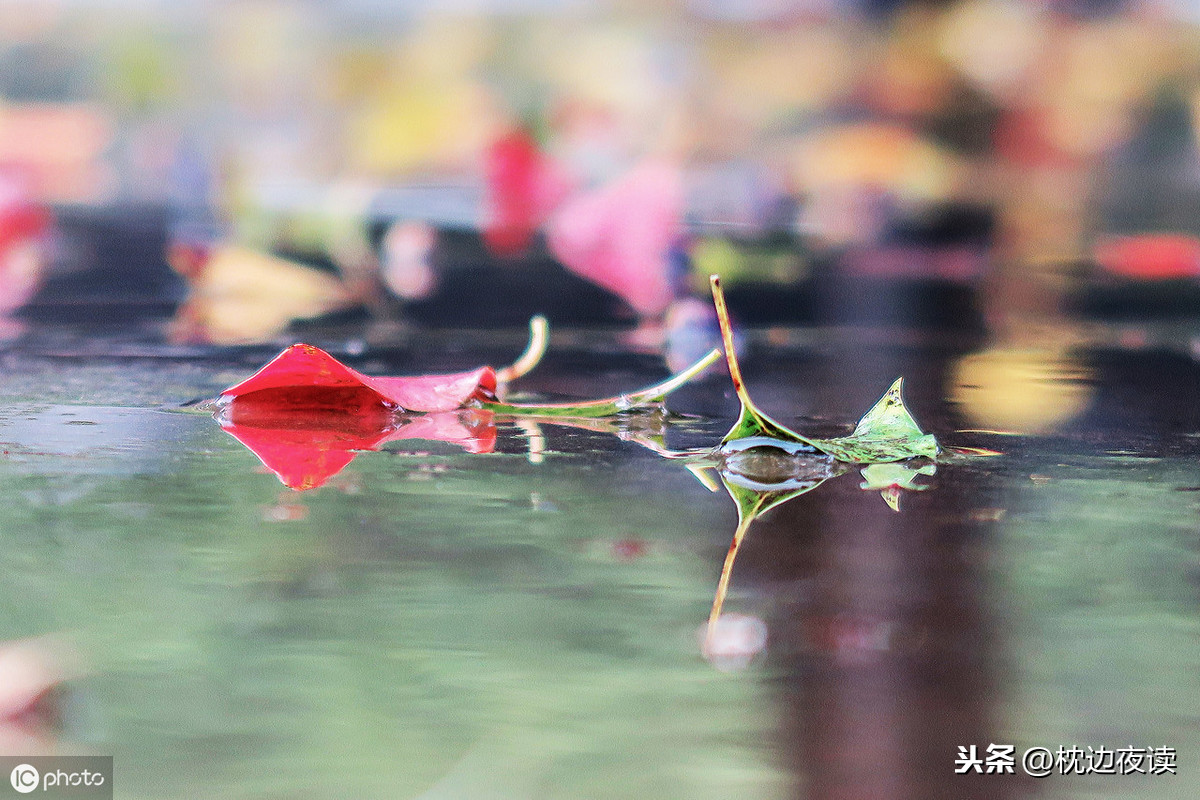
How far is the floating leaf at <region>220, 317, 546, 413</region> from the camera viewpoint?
1.44m

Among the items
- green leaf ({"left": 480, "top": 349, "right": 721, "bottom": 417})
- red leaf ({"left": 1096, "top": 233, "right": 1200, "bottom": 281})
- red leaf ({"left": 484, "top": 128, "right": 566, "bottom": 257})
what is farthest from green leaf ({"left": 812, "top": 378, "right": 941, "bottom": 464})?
red leaf ({"left": 1096, "top": 233, "right": 1200, "bottom": 281})

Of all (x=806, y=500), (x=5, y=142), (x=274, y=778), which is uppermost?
(x=5, y=142)

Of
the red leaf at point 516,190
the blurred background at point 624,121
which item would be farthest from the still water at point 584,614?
the blurred background at point 624,121

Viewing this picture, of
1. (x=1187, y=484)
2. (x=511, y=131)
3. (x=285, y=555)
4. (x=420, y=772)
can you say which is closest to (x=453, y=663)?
(x=420, y=772)

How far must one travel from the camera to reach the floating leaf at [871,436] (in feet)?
4.15

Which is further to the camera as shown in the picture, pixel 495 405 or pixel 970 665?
pixel 495 405

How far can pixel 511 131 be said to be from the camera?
12.6ft

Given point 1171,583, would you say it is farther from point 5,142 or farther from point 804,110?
point 5,142

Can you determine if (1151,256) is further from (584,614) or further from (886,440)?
(584,614)

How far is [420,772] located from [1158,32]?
12.4 ft

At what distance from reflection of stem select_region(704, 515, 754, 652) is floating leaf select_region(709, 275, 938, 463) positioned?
0.18 meters

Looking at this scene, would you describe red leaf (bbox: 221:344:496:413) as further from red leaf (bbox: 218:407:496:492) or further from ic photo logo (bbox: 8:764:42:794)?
ic photo logo (bbox: 8:764:42:794)

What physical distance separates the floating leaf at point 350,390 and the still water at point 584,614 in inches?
2.7

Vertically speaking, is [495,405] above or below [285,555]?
above
